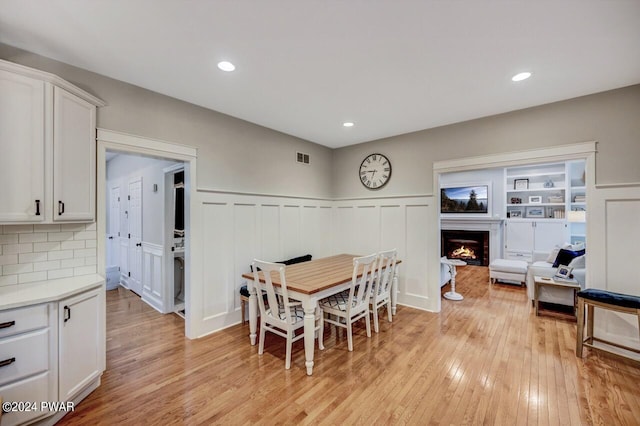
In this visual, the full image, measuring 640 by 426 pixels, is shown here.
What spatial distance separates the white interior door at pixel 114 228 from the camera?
5500 mm

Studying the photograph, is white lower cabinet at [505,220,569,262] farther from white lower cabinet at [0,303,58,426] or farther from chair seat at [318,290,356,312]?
white lower cabinet at [0,303,58,426]

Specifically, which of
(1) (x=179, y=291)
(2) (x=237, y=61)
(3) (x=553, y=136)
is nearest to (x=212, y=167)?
(2) (x=237, y=61)

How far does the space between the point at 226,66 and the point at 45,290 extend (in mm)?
2205

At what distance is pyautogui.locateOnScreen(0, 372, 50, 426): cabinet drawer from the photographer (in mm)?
1600

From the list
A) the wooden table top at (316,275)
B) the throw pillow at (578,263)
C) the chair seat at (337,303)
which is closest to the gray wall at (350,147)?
the wooden table top at (316,275)

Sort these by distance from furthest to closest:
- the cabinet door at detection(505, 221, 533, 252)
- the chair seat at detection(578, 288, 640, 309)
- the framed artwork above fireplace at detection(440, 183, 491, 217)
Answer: the framed artwork above fireplace at detection(440, 183, 491, 217) < the cabinet door at detection(505, 221, 533, 252) < the chair seat at detection(578, 288, 640, 309)

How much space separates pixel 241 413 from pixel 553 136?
4.17 metres

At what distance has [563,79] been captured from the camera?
248cm

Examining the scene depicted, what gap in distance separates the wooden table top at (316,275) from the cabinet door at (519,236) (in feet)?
17.1

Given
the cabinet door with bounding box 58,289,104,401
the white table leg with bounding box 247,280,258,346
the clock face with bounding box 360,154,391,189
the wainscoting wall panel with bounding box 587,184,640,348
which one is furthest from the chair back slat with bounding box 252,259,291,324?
the wainscoting wall panel with bounding box 587,184,640,348

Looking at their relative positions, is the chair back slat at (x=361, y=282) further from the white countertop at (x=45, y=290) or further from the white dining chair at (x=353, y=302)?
the white countertop at (x=45, y=290)

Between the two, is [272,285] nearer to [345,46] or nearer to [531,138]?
[345,46]

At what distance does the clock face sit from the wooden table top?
4.82 ft

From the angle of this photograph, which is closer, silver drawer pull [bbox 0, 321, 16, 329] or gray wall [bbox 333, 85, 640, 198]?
silver drawer pull [bbox 0, 321, 16, 329]
